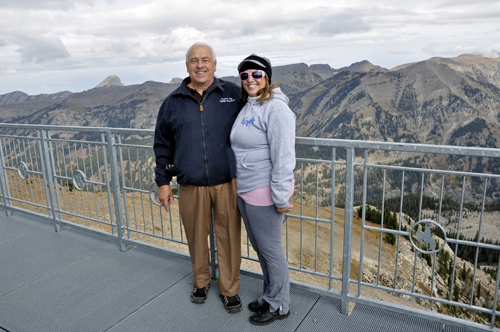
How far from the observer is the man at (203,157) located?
2531 millimetres

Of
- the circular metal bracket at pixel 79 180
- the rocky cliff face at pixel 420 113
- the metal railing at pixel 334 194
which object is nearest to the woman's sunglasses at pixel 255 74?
the metal railing at pixel 334 194

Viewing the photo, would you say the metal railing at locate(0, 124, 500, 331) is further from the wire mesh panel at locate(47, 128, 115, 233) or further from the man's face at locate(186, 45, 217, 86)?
the man's face at locate(186, 45, 217, 86)

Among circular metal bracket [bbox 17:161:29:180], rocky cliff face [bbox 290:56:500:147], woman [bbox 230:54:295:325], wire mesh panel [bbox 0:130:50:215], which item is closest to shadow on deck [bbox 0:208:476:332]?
woman [bbox 230:54:295:325]

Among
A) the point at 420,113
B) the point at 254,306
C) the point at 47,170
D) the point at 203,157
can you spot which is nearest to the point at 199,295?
the point at 254,306

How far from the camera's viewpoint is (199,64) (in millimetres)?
2492

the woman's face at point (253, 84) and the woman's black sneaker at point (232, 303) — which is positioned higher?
the woman's face at point (253, 84)

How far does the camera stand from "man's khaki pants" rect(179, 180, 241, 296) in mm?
2656

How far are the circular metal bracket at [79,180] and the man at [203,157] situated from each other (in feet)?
6.08

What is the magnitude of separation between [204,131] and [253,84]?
1.68ft

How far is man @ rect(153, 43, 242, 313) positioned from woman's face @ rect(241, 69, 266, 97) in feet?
1.04

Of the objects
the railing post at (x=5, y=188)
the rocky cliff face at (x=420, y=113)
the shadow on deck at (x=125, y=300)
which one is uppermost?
the railing post at (x=5, y=188)

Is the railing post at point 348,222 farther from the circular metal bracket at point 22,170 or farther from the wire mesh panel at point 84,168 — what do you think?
the circular metal bracket at point 22,170

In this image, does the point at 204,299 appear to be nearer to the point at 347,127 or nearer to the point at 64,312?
the point at 64,312

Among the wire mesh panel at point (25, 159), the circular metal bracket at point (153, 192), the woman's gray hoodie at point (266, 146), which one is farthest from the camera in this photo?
the wire mesh panel at point (25, 159)
